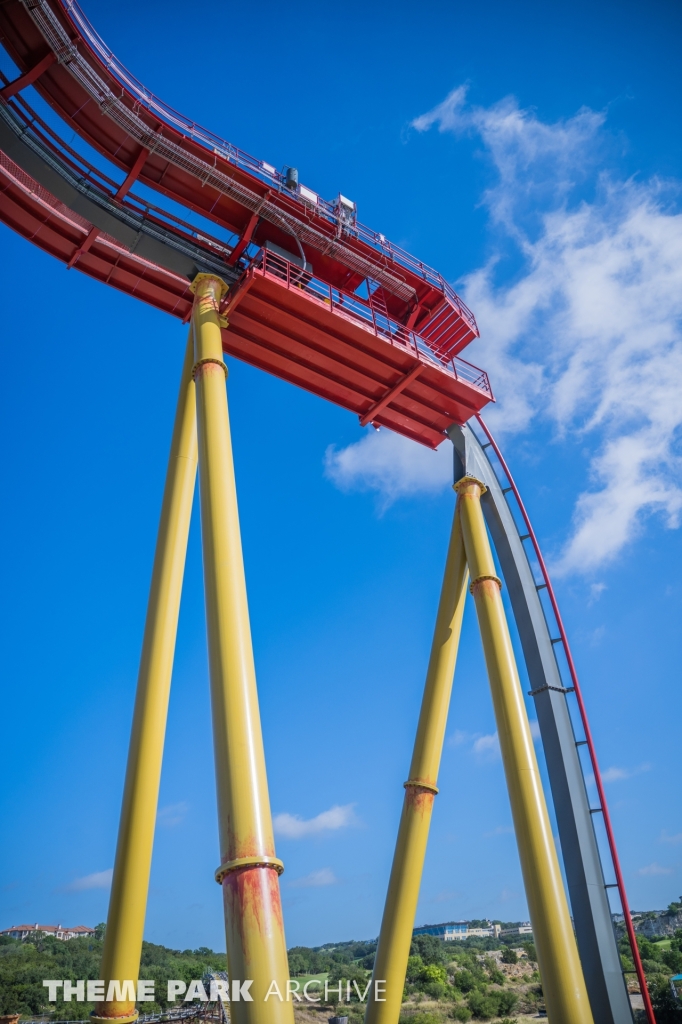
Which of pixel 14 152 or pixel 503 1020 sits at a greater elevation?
pixel 14 152

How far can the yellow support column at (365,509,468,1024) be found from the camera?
9430 millimetres

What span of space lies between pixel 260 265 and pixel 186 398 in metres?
2.94

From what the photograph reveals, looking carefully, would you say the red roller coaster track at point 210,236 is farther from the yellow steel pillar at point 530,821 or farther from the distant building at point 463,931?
the distant building at point 463,931

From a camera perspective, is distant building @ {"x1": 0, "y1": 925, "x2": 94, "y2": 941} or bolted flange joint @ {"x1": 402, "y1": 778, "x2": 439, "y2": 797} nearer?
bolted flange joint @ {"x1": 402, "y1": 778, "x2": 439, "y2": 797}

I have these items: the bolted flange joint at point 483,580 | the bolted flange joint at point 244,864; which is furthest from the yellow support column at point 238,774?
the bolted flange joint at point 483,580

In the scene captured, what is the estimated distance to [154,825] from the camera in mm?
7293

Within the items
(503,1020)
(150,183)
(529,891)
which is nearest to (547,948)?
(529,891)

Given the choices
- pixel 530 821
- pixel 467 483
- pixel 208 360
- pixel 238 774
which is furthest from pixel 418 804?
pixel 208 360

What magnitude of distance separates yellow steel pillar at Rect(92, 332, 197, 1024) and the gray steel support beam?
18.1ft

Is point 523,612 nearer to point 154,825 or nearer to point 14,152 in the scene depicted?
point 154,825

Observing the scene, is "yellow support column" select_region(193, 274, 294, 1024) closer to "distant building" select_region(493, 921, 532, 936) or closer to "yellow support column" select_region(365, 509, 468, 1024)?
"yellow support column" select_region(365, 509, 468, 1024)

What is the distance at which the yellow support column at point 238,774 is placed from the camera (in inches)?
184

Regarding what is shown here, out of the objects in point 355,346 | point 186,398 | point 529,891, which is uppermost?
point 355,346

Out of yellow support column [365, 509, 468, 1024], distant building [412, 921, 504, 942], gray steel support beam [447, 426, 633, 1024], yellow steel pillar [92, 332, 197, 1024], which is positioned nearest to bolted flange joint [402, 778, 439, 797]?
yellow support column [365, 509, 468, 1024]
